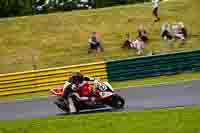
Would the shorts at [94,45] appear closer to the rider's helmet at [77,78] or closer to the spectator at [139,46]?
the spectator at [139,46]

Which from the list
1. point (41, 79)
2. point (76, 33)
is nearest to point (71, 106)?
point (41, 79)

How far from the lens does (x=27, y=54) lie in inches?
1378

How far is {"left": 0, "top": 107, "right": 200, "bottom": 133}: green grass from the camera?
34.0 feet

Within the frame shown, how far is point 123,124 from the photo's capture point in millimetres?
11273

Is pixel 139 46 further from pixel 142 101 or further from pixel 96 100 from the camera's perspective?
pixel 96 100

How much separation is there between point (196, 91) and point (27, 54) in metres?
19.7

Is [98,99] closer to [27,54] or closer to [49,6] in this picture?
[27,54]

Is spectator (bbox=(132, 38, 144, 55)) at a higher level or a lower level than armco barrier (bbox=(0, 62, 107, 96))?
higher

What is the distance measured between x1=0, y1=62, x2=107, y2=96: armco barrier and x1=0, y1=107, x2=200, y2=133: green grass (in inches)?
403

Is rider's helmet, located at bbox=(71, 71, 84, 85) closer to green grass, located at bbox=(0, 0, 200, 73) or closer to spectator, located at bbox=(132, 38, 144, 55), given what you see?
spectator, located at bbox=(132, 38, 144, 55)

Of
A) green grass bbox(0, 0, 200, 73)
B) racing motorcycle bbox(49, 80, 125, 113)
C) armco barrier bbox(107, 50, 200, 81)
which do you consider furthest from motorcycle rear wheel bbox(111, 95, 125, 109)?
green grass bbox(0, 0, 200, 73)

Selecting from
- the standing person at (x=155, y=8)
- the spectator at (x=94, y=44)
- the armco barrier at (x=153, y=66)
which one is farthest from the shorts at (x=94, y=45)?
the armco barrier at (x=153, y=66)

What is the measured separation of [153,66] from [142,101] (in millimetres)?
7533

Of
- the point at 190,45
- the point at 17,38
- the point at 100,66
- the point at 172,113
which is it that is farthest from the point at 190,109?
the point at 17,38
